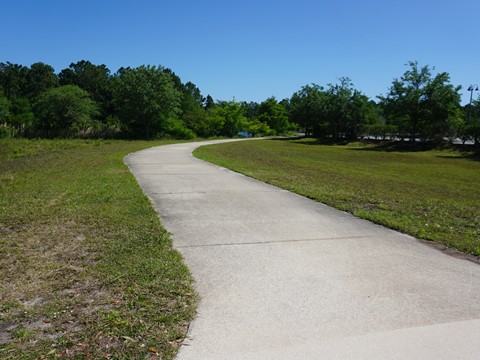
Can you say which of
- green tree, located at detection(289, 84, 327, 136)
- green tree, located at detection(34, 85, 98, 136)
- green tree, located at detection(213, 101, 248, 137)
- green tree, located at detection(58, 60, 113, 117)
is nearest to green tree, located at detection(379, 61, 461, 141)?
green tree, located at detection(289, 84, 327, 136)

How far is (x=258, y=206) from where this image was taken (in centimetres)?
761

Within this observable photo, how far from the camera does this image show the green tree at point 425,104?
39.2m

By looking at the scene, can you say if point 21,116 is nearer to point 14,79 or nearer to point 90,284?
point 14,79

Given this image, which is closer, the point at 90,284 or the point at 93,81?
the point at 90,284

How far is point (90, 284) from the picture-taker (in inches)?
152

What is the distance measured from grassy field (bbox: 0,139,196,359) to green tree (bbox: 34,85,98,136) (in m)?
37.2

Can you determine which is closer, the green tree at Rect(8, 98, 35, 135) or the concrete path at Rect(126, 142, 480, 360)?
the concrete path at Rect(126, 142, 480, 360)

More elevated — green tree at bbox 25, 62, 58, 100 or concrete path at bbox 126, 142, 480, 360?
green tree at bbox 25, 62, 58, 100

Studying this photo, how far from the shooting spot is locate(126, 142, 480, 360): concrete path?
115 inches

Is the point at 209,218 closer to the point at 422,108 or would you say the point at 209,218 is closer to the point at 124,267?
the point at 124,267

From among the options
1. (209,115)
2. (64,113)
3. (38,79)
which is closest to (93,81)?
(38,79)

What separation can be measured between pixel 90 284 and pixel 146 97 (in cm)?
3938

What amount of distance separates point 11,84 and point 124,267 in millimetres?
99903

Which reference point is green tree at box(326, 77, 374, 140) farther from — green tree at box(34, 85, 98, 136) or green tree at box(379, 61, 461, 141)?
green tree at box(34, 85, 98, 136)
